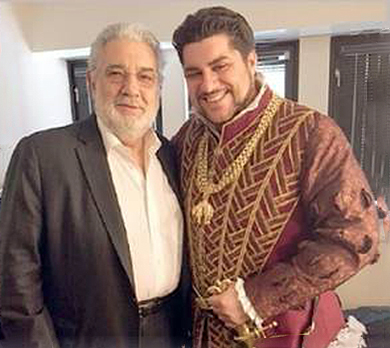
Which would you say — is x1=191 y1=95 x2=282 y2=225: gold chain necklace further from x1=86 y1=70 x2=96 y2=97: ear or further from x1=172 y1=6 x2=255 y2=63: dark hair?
x1=86 y1=70 x2=96 y2=97: ear

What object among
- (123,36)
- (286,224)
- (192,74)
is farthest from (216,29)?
(286,224)

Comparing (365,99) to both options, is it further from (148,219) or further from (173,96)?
(148,219)

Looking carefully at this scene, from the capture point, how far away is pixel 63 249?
886 millimetres

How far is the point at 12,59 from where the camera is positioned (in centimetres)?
123

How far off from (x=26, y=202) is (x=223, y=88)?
49cm

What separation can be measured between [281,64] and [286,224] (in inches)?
25.6

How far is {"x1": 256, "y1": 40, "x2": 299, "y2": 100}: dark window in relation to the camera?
1.27 meters

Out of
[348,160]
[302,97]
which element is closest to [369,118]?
[302,97]

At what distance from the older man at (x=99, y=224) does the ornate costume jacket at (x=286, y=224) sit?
0.11m

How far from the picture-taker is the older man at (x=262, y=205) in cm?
81

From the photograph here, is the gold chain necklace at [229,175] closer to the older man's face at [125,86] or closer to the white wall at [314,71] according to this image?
the older man's face at [125,86]

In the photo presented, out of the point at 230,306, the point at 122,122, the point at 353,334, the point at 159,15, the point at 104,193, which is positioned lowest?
the point at 353,334

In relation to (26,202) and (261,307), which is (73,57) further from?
(261,307)

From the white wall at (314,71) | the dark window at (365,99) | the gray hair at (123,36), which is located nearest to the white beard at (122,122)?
the gray hair at (123,36)
